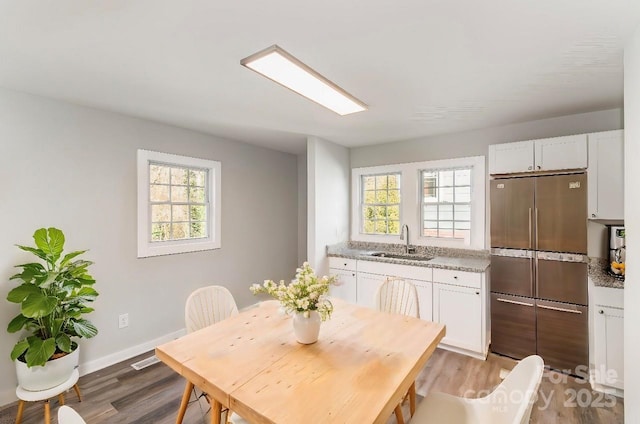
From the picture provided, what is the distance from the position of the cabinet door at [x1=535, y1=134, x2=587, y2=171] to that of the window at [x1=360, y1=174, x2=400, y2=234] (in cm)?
166

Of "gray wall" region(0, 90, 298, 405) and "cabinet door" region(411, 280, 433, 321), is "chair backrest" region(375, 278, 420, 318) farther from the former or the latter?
"gray wall" region(0, 90, 298, 405)

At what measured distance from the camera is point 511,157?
9.66ft

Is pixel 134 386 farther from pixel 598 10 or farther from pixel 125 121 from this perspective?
pixel 598 10

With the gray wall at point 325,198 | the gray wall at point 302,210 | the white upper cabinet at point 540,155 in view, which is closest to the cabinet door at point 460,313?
the white upper cabinet at point 540,155

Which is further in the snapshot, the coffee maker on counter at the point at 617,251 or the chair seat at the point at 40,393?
the coffee maker on counter at the point at 617,251

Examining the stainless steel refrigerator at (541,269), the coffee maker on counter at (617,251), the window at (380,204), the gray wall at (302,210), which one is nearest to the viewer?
the coffee maker on counter at (617,251)

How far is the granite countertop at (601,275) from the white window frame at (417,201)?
97 centimetres

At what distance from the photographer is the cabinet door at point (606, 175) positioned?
2484 millimetres

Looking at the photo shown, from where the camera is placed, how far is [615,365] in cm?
230

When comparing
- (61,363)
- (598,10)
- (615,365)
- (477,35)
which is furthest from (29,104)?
(615,365)

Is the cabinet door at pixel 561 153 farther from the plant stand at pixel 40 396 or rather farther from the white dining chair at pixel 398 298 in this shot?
the plant stand at pixel 40 396

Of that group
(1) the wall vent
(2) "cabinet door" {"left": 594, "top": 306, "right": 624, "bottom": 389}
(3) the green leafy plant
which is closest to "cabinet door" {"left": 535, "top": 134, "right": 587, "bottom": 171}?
(2) "cabinet door" {"left": 594, "top": 306, "right": 624, "bottom": 389}

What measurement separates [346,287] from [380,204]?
1.30 metres

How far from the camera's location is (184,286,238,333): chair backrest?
210 cm
